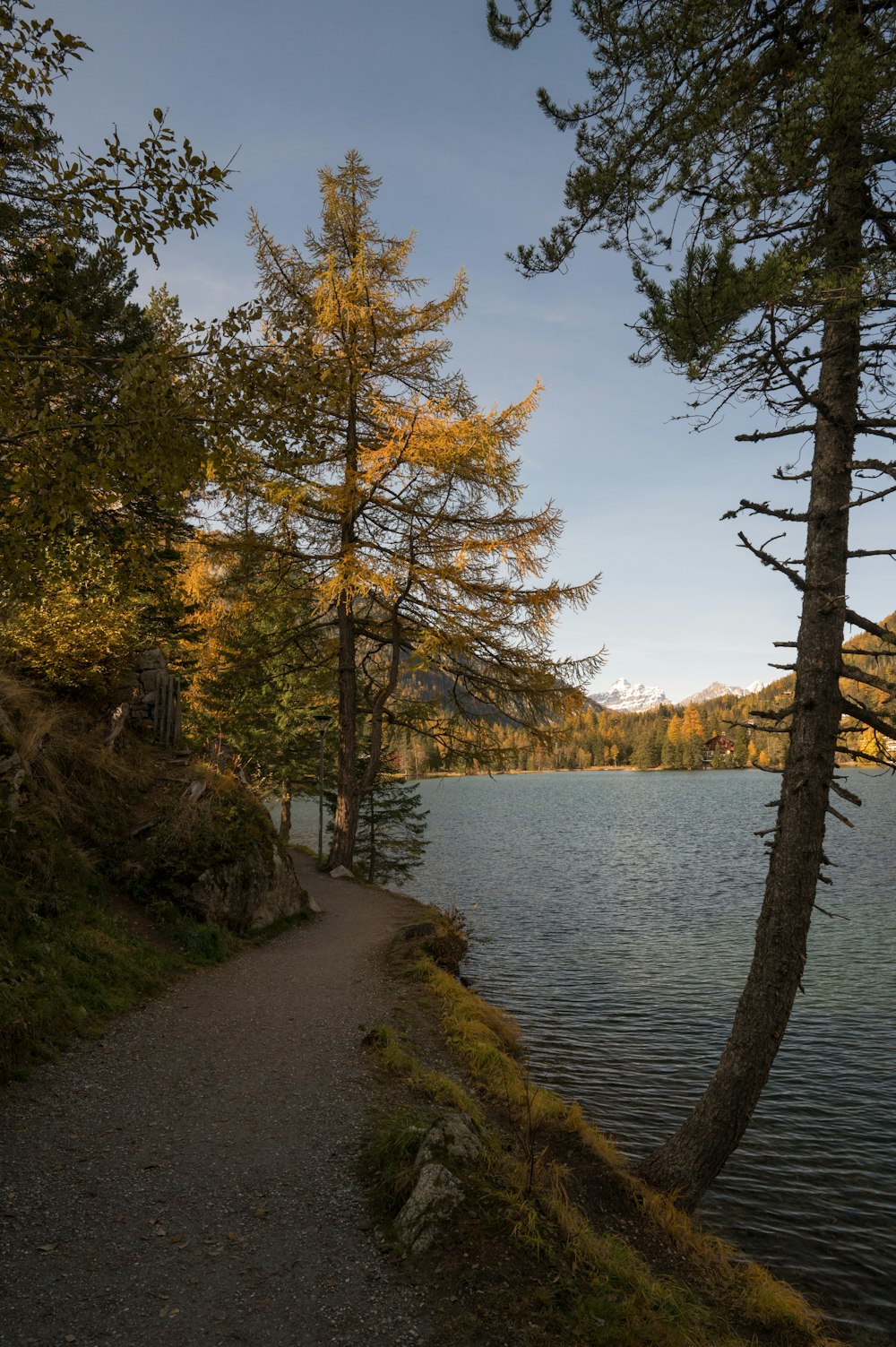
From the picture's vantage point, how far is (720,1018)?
519 inches

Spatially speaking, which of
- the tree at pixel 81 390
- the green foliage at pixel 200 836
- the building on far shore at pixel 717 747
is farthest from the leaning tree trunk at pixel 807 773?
the building on far shore at pixel 717 747

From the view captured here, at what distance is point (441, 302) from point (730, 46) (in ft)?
33.2

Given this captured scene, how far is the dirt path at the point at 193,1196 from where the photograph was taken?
3742mm

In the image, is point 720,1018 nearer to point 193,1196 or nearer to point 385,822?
point 193,1196

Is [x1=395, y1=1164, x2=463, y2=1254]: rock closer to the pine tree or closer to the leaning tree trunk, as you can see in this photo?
the leaning tree trunk

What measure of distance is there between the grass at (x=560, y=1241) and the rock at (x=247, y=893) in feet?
13.8

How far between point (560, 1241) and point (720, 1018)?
977cm

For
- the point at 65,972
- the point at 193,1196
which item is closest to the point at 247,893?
the point at 65,972

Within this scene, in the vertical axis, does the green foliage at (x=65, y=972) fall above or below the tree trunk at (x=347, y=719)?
below

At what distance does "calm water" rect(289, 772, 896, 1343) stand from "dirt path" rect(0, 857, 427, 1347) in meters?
4.92

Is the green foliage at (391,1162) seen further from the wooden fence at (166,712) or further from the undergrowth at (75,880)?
the wooden fence at (166,712)

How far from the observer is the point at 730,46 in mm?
6516

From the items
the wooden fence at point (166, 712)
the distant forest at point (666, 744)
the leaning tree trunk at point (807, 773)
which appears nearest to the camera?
the leaning tree trunk at point (807, 773)

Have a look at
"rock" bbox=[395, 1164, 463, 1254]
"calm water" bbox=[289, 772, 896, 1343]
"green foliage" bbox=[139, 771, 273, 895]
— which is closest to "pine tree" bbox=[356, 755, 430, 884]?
"calm water" bbox=[289, 772, 896, 1343]
